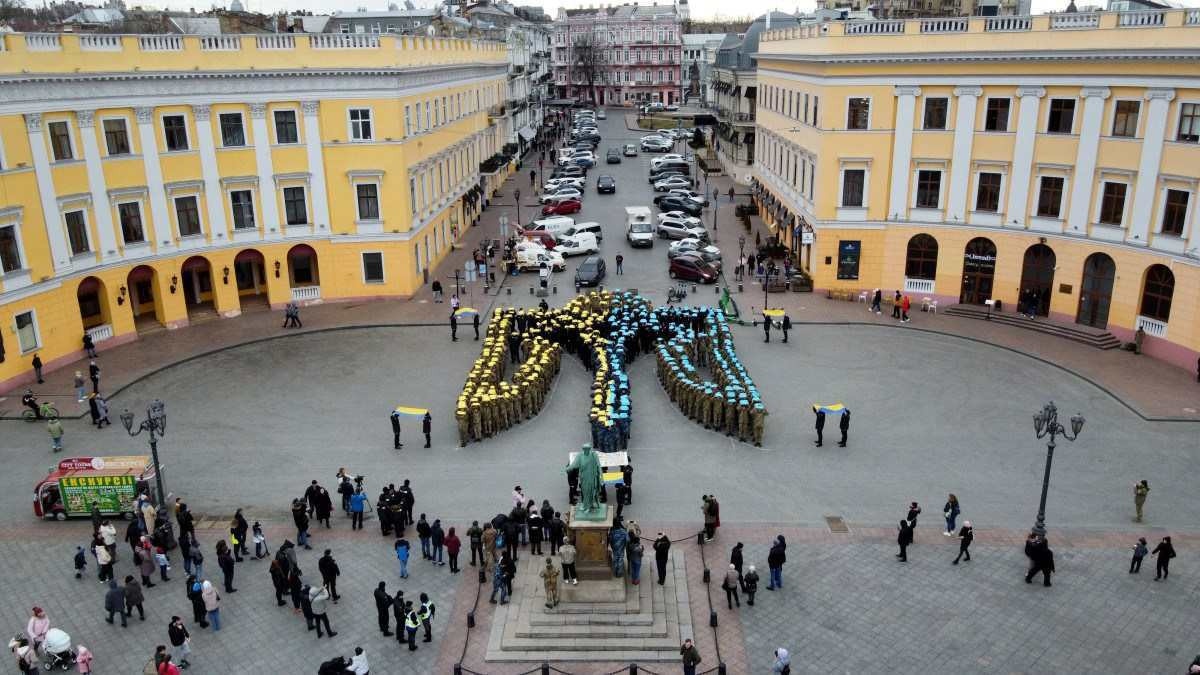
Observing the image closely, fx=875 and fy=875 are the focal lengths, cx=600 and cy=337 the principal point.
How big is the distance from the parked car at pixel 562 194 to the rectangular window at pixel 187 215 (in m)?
→ 30.0

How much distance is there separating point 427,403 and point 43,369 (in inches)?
587

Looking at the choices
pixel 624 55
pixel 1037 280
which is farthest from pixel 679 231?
pixel 624 55

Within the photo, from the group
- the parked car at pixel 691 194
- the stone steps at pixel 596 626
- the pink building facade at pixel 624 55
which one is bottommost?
the stone steps at pixel 596 626

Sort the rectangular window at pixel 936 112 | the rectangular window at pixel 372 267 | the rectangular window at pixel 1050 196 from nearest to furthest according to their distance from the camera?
the rectangular window at pixel 1050 196 → the rectangular window at pixel 936 112 → the rectangular window at pixel 372 267

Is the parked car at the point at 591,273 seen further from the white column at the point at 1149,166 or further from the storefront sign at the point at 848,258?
the white column at the point at 1149,166

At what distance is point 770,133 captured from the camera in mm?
55500

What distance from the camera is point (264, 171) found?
127 feet

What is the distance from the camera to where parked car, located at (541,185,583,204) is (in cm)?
6444

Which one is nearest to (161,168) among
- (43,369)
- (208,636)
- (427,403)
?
(43,369)

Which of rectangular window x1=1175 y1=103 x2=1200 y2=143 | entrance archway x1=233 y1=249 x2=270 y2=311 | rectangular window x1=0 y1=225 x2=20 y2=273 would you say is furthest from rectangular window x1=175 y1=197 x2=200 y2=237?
rectangular window x1=1175 y1=103 x2=1200 y2=143

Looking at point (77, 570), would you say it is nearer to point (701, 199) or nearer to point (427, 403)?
point (427, 403)

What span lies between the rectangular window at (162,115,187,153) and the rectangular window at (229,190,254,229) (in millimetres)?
2847

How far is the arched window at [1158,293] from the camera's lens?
33.2 m

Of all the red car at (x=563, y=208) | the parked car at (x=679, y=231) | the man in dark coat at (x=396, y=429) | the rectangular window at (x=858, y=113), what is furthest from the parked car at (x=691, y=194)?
the man in dark coat at (x=396, y=429)
